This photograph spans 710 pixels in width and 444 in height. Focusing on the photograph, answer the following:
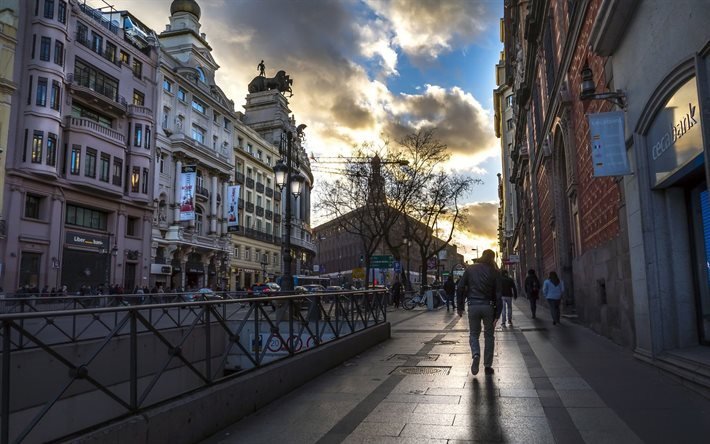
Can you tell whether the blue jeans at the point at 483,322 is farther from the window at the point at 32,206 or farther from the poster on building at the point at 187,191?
the poster on building at the point at 187,191

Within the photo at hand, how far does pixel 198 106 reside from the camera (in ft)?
167

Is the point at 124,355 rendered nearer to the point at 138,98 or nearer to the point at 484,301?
the point at 484,301

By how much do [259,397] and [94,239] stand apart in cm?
3492

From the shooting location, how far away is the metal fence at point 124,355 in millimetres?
3801

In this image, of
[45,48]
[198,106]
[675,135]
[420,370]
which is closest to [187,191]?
[198,106]

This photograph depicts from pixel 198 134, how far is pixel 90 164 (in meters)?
15.7

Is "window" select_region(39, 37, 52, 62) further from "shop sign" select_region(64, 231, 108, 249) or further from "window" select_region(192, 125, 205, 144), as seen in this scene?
"window" select_region(192, 125, 205, 144)

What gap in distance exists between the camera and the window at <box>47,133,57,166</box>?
107ft

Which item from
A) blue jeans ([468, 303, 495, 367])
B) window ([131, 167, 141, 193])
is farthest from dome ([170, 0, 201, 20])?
blue jeans ([468, 303, 495, 367])

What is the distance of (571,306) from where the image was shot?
19.5 metres

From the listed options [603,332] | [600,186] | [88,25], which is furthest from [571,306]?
[88,25]

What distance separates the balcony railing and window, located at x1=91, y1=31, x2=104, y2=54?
17.8ft

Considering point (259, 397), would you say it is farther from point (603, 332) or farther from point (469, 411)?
point (603, 332)

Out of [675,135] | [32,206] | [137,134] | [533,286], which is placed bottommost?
[533,286]
